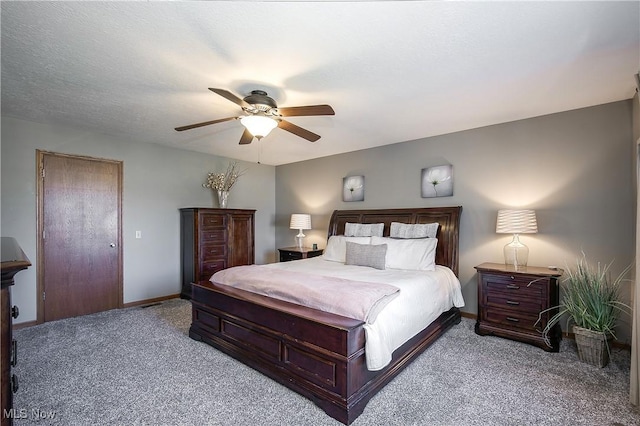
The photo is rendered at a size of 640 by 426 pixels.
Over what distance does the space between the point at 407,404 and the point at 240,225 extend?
4.03 meters

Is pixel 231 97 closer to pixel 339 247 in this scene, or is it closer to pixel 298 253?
pixel 339 247

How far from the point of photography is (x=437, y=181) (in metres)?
4.32

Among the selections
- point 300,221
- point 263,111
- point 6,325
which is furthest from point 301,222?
point 6,325

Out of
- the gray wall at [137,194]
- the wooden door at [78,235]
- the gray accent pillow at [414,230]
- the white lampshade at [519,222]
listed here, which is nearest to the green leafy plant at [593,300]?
the white lampshade at [519,222]

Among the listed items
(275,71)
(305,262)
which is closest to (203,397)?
(305,262)

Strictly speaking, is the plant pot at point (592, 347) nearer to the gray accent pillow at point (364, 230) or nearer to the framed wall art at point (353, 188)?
the gray accent pillow at point (364, 230)

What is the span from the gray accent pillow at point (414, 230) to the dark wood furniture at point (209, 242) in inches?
105

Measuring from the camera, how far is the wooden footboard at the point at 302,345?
2.02m

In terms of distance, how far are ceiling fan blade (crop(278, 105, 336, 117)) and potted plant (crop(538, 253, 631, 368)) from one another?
2886 mm

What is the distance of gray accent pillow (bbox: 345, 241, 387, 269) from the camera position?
3680 mm

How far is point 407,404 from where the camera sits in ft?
6.99

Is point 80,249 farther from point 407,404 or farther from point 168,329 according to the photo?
point 407,404

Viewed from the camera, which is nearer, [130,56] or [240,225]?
[130,56]

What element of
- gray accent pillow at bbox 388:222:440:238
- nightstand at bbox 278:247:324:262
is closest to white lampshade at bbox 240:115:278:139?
gray accent pillow at bbox 388:222:440:238
